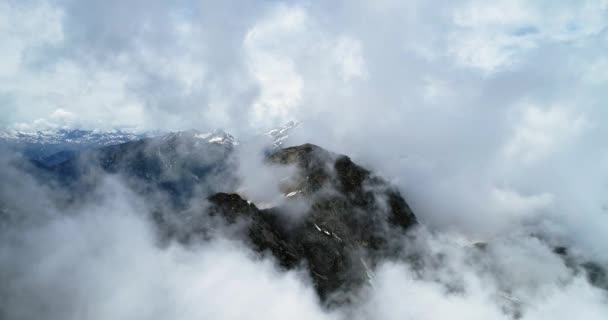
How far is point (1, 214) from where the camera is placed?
111312 mm

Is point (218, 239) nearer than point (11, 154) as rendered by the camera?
No

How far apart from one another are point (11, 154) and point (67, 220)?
34.0 meters

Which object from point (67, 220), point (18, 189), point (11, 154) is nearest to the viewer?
point (18, 189)

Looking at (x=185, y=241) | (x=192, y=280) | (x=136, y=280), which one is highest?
(x=185, y=241)

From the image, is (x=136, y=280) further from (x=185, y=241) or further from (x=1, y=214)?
(x=1, y=214)

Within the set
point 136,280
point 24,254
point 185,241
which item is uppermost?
point 185,241

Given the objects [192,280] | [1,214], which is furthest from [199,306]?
[1,214]

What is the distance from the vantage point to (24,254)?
11206 centimetres

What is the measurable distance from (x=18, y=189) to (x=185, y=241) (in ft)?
255

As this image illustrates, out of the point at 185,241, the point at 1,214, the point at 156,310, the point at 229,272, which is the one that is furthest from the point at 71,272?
the point at 229,272

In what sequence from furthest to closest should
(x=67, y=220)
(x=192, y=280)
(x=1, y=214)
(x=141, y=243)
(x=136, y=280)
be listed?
(x=192, y=280) < (x=141, y=243) < (x=136, y=280) < (x=67, y=220) < (x=1, y=214)

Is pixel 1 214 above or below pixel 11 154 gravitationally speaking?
below

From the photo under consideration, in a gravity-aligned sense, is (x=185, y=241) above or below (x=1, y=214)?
above

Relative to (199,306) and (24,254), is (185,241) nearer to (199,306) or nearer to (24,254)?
(199,306)
